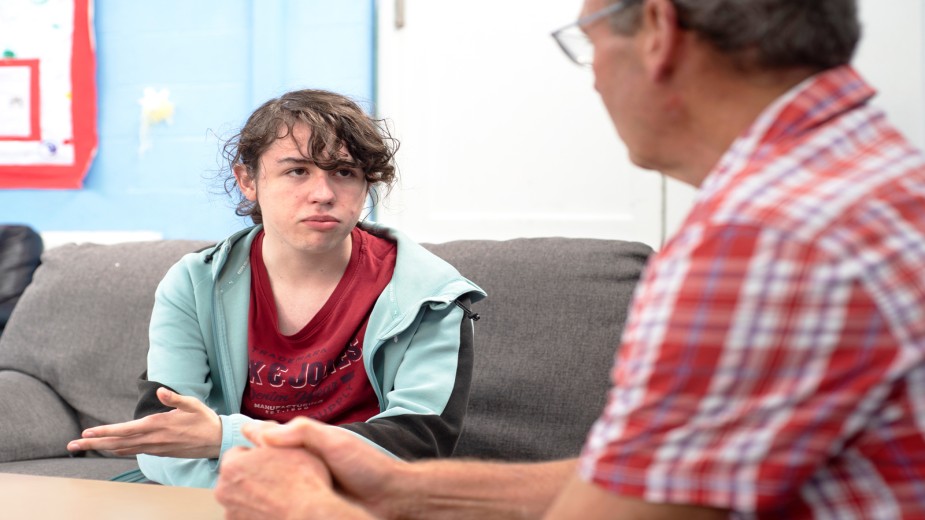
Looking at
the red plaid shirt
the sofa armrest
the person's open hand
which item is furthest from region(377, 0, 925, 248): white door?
the red plaid shirt

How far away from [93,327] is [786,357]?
208 cm

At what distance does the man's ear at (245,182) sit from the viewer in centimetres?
180

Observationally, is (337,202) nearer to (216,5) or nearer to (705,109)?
(705,109)

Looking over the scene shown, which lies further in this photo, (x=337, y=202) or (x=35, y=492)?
(x=337, y=202)

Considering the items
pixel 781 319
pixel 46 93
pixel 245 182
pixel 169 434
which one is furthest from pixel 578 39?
pixel 46 93

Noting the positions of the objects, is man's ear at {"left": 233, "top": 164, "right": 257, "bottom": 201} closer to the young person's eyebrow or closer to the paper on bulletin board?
the young person's eyebrow

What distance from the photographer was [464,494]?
899mm

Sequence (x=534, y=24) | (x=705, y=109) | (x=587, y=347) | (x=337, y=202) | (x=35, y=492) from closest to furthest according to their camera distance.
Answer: (x=705, y=109)
(x=35, y=492)
(x=337, y=202)
(x=587, y=347)
(x=534, y=24)

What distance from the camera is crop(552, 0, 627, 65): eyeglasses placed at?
2.53ft

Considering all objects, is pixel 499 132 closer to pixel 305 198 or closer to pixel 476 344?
pixel 476 344

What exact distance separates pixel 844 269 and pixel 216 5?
2.82 m

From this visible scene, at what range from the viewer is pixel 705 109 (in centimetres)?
70

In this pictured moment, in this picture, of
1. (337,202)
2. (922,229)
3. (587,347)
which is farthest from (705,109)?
(587,347)

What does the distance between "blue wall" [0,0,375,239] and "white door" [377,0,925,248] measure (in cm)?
15
